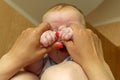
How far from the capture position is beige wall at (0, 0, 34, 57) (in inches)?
44.0

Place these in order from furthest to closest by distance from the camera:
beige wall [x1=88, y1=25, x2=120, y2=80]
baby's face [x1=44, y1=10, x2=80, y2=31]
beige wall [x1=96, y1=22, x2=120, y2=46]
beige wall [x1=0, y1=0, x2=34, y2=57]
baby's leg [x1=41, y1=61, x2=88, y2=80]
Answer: beige wall [x1=96, y1=22, x2=120, y2=46], beige wall [x1=88, y1=25, x2=120, y2=80], beige wall [x1=0, y1=0, x2=34, y2=57], baby's face [x1=44, y1=10, x2=80, y2=31], baby's leg [x1=41, y1=61, x2=88, y2=80]

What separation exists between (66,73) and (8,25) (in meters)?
0.84

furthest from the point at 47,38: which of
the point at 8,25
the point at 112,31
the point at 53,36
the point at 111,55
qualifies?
the point at 112,31

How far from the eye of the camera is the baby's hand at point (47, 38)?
0.43m

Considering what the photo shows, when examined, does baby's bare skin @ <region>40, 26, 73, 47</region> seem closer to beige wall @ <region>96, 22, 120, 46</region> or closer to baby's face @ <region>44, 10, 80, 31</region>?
baby's face @ <region>44, 10, 80, 31</region>

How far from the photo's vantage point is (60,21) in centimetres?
49

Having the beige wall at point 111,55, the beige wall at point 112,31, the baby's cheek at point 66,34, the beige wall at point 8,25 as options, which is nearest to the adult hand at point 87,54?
the baby's cheek at point 66,34

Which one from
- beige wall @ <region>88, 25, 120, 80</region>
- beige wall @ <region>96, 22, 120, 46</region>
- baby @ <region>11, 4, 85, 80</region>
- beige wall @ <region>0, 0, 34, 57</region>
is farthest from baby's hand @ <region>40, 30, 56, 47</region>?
beige wall @ <region>96, 22, 120, 46</region>

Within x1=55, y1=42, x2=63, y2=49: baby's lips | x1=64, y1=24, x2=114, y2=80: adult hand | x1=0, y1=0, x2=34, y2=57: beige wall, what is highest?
x1=55, y1=42, x2=63, y2=49: baby's lips

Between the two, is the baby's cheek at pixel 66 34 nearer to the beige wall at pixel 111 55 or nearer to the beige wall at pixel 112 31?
the beige wall at pixel 111 55

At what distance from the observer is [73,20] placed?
0.50 meters

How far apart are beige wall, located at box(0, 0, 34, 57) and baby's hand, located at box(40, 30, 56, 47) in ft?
2.16

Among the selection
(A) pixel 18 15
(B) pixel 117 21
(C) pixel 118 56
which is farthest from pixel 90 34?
(B) pixel 117 21

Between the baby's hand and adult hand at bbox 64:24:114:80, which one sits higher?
the baby's hand
